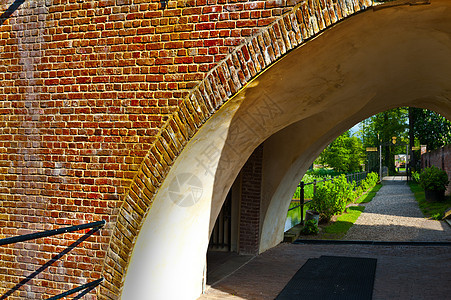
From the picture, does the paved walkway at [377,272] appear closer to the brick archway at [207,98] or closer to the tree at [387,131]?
the brick archway at [207,98]

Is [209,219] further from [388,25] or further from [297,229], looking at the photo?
[297,229]

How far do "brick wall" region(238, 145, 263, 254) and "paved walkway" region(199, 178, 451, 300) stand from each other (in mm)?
369

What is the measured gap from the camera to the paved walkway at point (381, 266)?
19.7 ft

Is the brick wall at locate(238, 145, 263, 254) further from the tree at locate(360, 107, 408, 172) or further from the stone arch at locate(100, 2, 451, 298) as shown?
the tree at locate(360, 107, 408, 172)

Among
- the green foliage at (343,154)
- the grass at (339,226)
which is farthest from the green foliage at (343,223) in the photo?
the green foliage at (343,154)

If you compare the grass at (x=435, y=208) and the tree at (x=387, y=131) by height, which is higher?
the tree at (x=387, y=131)

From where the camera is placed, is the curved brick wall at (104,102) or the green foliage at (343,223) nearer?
the curved brick wall at (104,102)

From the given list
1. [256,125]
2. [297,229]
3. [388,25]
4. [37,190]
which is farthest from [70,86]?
[297,229]

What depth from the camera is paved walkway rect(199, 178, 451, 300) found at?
600 cm

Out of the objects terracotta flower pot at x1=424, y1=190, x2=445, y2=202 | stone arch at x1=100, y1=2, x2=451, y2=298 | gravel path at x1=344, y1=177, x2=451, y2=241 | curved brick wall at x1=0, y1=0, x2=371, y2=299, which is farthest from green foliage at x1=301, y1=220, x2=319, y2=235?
terracotta flower pot at x1=424, y1=190, x2=445, y2=202

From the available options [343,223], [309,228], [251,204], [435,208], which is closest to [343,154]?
[435,208]

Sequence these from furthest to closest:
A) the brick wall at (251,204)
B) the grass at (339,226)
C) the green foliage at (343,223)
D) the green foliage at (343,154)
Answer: the green foliage at (343,154) < the green foliage at (343,223) < the grass at (339,226) < the brick wall at (251,204)

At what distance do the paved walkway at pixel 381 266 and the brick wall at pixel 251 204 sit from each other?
0.37 metres

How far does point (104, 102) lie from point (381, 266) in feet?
17.8
